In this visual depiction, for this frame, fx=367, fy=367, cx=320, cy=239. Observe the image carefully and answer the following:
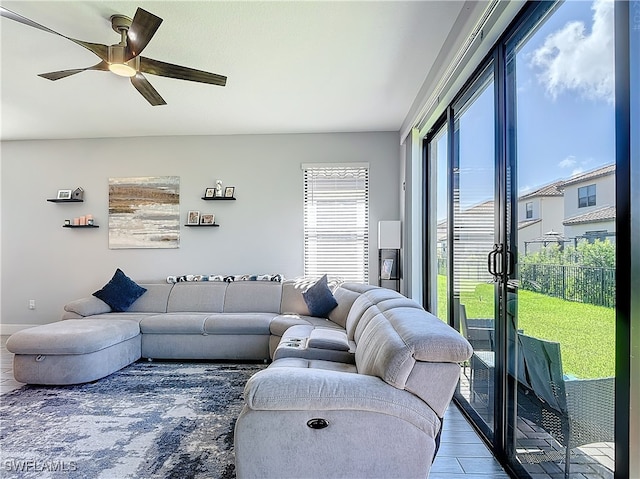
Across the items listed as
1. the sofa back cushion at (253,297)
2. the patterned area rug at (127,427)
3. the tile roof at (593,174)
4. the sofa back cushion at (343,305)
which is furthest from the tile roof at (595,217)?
the sofa back cushion at (253,297)

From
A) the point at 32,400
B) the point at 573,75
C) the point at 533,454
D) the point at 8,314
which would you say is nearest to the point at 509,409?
the point at 533,454

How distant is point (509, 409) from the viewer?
2021 millimetres

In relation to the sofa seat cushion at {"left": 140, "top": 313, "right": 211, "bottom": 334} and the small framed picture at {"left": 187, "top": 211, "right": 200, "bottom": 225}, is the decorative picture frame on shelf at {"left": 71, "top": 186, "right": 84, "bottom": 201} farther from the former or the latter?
the sofa seat cushion at {"left": 140, "top": 313, "right": 211, "bottom": 334}

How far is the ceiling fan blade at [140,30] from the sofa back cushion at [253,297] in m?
2.88

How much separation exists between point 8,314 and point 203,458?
505 cm

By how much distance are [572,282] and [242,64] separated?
284 centimetres

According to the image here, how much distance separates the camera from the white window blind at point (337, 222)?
5070mm

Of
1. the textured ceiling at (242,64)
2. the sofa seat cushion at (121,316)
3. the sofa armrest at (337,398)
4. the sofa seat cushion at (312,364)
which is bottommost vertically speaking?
the sofa seat cushion at (121,316)

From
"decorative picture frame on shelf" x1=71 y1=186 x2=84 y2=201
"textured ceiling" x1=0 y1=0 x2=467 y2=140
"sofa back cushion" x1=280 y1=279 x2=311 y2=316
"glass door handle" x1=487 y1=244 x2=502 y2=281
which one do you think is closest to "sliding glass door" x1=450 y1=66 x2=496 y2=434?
"glass door handle" x1=487 y1=244 x2=502 y2=281

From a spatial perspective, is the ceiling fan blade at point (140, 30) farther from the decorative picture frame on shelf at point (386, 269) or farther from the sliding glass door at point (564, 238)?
the decorative picture frame on shelf at point (386, 269)

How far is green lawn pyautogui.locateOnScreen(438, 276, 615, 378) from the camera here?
4.26 feet

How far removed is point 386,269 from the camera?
4.70 m

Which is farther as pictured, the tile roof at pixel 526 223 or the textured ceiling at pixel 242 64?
the textured ceiling at pixel 242 64

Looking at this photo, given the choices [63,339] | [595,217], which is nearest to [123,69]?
[63,339]
